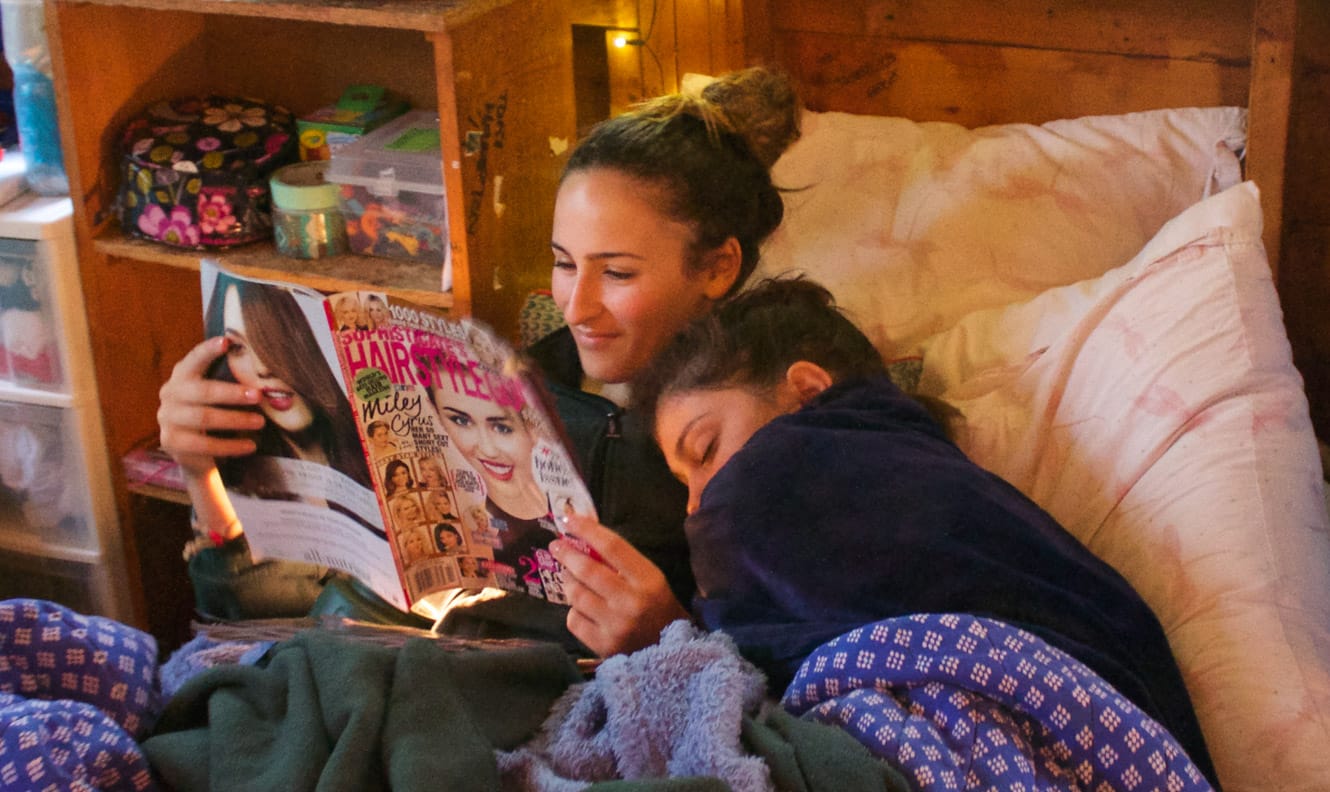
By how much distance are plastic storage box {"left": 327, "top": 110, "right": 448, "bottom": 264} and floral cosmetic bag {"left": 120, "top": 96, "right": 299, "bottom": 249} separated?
0.13 metres

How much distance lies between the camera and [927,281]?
1476mm

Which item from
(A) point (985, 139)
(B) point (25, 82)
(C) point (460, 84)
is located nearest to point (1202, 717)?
(A) point (985, 139)

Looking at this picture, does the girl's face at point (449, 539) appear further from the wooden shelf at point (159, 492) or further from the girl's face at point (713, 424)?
the wooden shelf at point (159, 492)

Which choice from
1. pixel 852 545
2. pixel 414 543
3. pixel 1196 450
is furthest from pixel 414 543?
pixel 1196 450

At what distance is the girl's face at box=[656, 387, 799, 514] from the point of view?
1.14 m

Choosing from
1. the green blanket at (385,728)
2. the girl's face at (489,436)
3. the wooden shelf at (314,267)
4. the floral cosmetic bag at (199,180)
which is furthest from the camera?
the floral cosmetic bag at (199,180)

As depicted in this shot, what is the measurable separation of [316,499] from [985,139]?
33.1 inches

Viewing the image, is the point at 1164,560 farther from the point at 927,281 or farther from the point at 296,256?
the point at 296,256

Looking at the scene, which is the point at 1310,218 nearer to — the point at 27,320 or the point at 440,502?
the point at 440,502

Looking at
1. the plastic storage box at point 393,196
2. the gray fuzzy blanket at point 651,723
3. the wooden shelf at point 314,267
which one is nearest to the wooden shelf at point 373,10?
the plastic storage box at point 393,196

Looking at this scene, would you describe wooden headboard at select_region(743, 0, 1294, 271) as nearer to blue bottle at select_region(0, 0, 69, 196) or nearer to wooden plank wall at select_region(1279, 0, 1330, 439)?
wooden plank wall at select_region(1279, 0, 1330, 439)

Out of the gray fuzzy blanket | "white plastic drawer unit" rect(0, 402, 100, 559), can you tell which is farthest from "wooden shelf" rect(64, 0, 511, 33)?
the gray fuzzy blanket

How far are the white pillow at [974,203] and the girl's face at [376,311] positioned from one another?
1.65 feet

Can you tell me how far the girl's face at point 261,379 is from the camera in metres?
1.23
